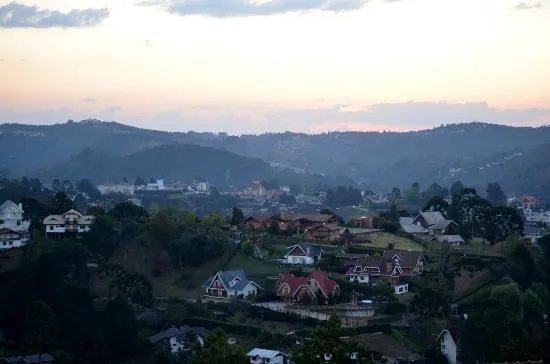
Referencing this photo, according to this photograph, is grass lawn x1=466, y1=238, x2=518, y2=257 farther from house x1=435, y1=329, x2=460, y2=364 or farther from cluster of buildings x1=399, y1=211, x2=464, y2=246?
house x1=435, y1=329, x2=460, y2=364

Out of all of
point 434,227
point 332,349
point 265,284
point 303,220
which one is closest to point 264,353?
point 265,284

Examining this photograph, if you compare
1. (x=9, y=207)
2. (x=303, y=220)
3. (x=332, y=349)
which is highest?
(x=9, y=207)

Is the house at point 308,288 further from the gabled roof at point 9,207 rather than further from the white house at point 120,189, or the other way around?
the white house at point 120,189

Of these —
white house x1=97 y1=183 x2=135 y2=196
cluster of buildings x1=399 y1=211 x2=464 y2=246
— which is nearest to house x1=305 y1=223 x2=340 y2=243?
cluster of buildings x1=399 y1=211 x2=464 y2=246

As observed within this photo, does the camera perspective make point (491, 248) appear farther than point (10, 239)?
Yes

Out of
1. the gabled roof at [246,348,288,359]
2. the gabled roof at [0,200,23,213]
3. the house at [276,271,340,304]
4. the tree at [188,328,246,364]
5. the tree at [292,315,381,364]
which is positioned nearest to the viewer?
the tree at [292,315,381,364]

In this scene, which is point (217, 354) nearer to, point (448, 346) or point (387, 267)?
point (448, 346)

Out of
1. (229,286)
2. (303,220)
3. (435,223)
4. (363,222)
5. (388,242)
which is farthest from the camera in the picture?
(363,222)
